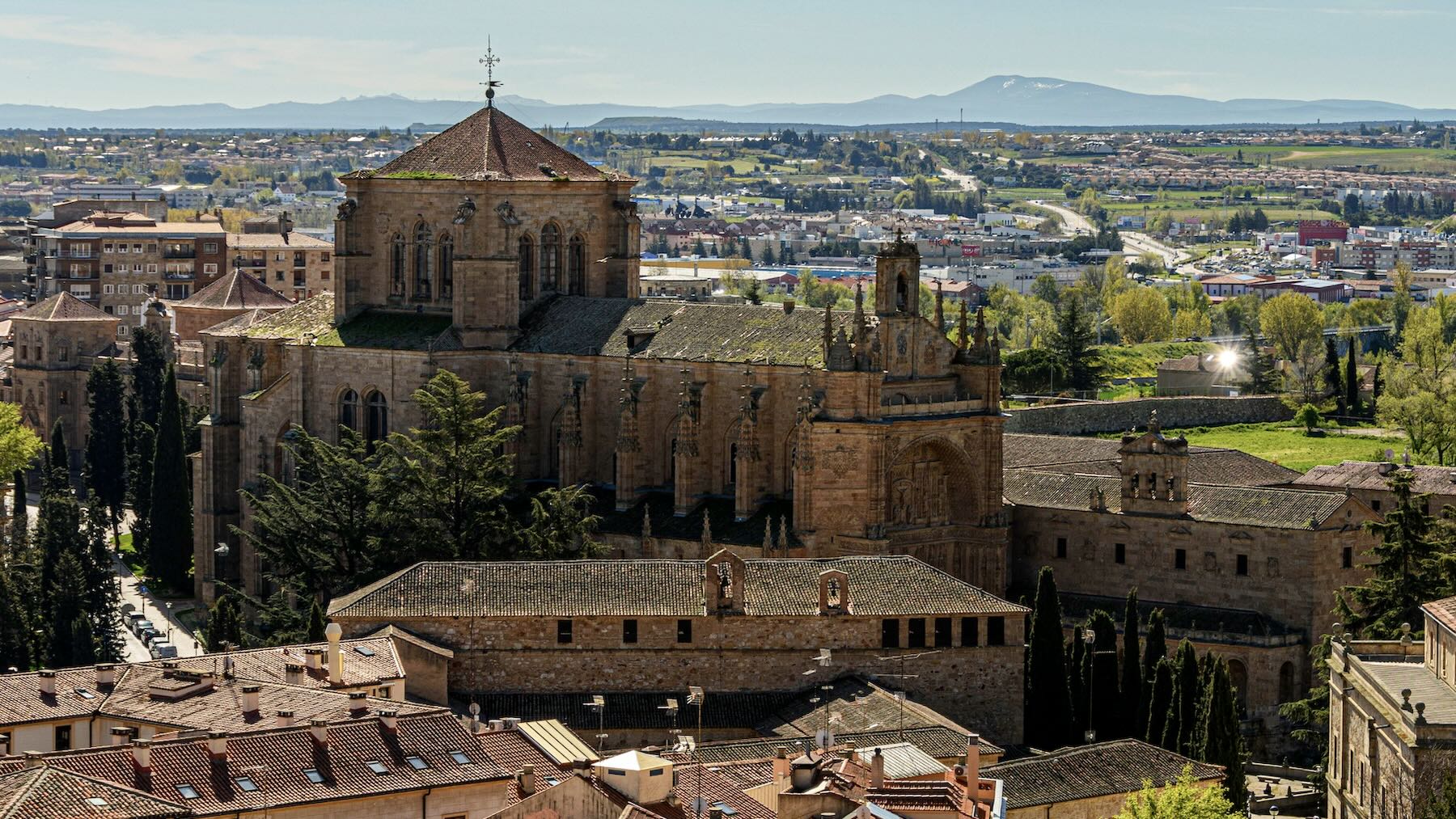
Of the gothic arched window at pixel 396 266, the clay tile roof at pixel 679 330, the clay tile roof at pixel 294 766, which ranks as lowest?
the clay tile roof at pixel 294 766

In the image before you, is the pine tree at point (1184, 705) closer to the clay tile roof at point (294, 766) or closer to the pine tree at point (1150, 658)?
the pine tree at point (1150, 658)

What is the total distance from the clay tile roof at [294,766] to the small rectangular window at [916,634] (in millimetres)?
19085

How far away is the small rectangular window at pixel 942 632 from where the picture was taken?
78625 mm

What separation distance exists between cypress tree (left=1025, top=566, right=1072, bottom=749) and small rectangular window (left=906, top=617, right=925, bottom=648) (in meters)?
5.35

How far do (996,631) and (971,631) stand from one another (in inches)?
30.3

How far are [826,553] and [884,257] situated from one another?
941cm

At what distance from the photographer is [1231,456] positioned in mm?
116125

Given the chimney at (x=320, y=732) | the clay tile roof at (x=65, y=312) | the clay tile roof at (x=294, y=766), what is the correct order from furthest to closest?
the clay tile roof at (x=65, y=312), the chimney at (x=320, y=732), the clay tile roof at (x=294, y=766)

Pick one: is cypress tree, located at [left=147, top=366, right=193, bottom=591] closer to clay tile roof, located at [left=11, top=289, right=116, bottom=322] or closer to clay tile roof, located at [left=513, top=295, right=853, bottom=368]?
clay tile roof, located at [left=513, top=295, right=853, bottom=368]

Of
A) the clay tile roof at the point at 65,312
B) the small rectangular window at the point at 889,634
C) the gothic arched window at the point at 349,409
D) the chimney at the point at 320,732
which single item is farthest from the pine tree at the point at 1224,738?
the clay tile roof at the point at 65,312

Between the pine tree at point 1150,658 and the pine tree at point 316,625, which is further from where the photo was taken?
the pine tree at point 1150,658

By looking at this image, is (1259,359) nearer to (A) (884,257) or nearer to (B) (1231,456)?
(B) (1231,456)

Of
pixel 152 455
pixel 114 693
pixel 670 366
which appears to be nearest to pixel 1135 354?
pixel 152 455

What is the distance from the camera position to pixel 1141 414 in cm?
14900
